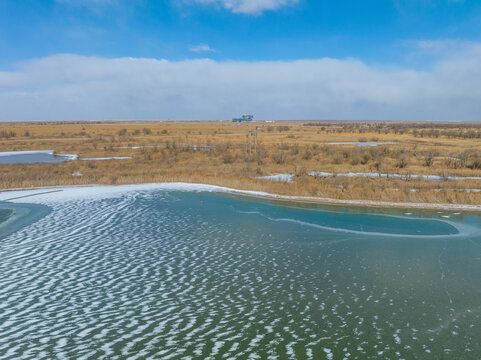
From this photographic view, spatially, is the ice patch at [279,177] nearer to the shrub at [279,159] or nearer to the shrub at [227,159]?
the shrub at [279,159]

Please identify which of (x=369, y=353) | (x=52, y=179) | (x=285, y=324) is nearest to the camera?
(x=369, y=353)

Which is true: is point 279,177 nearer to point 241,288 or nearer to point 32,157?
point 241,288

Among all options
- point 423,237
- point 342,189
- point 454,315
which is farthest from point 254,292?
point 342,189

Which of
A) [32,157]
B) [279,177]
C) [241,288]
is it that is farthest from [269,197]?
[32,157]

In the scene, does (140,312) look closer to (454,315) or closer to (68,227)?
(454,315)

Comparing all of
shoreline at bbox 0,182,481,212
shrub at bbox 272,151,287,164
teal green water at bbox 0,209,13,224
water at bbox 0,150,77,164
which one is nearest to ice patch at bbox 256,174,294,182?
shoreline at bbox 0,182,481,212
